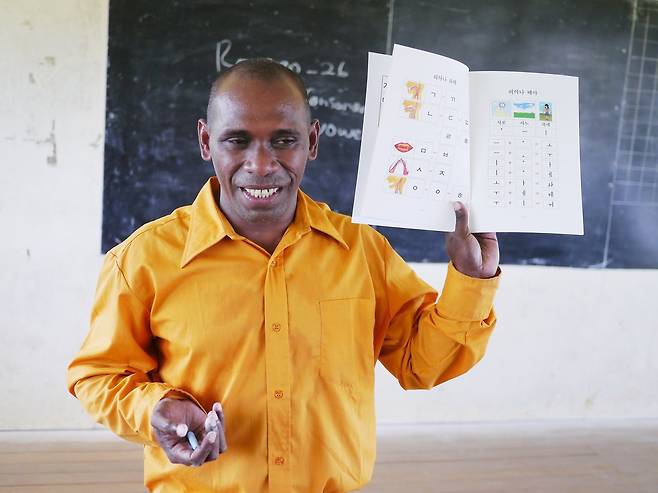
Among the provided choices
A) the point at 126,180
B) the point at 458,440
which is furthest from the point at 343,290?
the point at 458,440

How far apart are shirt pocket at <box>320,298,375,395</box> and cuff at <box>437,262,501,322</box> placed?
0.14 m

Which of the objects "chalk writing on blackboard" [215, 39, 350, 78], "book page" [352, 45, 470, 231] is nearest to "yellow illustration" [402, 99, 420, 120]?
"book page" [352, 45, 470, 231]

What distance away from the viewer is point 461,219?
1.09 meters

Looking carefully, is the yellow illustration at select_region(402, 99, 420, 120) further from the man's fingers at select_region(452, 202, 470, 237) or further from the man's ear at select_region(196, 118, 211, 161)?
the man's ear at select_region(196, 118, 211, 161)

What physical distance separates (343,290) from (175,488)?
0.43 metres

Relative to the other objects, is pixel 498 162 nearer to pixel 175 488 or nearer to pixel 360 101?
pixel 175 488

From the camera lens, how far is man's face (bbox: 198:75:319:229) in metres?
1.07


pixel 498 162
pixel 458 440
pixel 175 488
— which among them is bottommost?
pixel 458 440

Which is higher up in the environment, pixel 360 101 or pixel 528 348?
pixel 360 101

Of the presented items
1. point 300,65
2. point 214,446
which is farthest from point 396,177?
point 300,65

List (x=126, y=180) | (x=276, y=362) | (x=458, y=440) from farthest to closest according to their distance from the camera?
(x=458, y=440) < (x=126, y=180) < (x=276, y=362)

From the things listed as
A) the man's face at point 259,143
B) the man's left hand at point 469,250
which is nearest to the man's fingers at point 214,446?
the man's face at point 259,143

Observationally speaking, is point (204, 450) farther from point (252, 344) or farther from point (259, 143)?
point (259, 143)

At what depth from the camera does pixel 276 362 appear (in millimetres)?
1067
